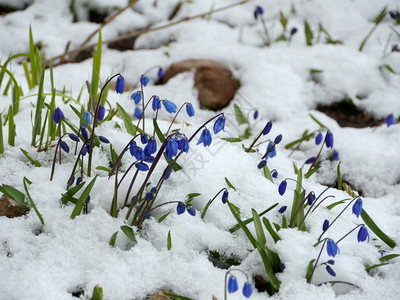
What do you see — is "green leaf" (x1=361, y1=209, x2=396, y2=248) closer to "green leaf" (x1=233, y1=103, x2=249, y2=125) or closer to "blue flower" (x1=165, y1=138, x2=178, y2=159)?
"blue flower" (x1=165, y1=138, x2=178, y2=159)

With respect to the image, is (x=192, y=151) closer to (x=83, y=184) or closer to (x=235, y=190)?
(x=235, y=190)

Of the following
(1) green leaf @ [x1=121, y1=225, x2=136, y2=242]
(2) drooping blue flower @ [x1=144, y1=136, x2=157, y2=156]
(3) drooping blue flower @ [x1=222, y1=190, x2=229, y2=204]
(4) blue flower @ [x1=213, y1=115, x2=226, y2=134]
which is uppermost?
(4) blue flower @ [x1=213, y1=115, x2=226, y2=134]

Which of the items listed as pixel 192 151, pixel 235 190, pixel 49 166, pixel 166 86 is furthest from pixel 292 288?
pixel 166 86

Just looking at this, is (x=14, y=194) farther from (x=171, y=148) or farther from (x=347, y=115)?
(x=347, y=115)

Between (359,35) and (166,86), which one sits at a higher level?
(359,35)

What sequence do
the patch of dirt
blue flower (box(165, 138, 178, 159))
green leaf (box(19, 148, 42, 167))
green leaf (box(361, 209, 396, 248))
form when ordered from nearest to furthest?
blue flower (box(165, 138, 178, 159))
green leaf (box(361, 209, 396, 248))
green leaf (box(19, 148, 42, 167))
the patch of dirt

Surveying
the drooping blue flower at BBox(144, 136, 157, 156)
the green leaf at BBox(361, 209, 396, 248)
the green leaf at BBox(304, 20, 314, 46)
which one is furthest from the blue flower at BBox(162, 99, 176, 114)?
the green leaf at BBox(304, 20, 314, 46)

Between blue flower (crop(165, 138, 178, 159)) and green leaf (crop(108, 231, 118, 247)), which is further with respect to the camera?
green leaf (crop(108, 231, 118, 247))
